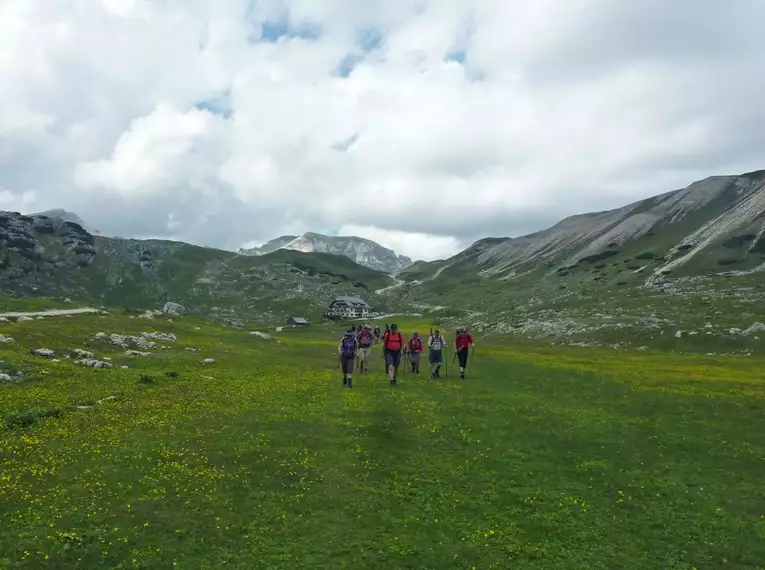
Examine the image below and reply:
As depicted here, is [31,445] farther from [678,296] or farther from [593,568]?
[678,296]

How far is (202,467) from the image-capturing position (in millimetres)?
19750

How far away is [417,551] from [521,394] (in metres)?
24.7

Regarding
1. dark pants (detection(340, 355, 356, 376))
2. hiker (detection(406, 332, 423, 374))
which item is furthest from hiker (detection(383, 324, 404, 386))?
hiker (detection(406, 332, 423, 374))

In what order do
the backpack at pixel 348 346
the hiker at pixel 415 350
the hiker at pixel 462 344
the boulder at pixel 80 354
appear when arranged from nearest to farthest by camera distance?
the backpack at pixel 348 346 < the hiker at pixel 462 344 < the boulder at pixel 80 354 < the hiker at pixel 415 350

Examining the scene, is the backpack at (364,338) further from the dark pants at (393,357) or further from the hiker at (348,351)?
the hiker at (348,351)

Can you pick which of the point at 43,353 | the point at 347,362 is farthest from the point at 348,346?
the point at 43,353

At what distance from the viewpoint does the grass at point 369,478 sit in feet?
47.3

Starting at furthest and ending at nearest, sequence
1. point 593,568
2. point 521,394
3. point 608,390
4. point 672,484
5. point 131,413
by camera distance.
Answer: point 608,390 < point 521,394 < point 131,413 < point 672,484 < point 593,568

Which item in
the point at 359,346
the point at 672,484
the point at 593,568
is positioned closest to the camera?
the point at 593,568

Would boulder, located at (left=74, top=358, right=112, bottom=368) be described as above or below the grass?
above

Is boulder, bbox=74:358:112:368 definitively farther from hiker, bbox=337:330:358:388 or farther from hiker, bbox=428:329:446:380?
hiker, bbox=428:329:446:380

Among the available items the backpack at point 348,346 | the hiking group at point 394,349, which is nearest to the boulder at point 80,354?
the hiking group at point 394,349

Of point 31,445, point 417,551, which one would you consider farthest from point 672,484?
point 31,445

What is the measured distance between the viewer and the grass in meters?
14.4
